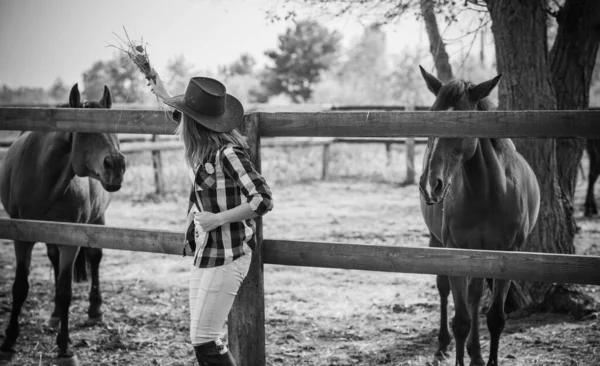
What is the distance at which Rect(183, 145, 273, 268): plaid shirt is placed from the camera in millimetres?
2674

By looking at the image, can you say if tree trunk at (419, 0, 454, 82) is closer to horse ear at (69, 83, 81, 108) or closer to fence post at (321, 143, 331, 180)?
horse ear at (69, 83, 81, 108)

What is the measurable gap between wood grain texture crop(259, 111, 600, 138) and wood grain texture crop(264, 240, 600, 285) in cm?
62

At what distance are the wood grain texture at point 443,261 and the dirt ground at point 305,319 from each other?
1434 mm

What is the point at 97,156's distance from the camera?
4.29m

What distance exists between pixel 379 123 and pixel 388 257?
736 mm

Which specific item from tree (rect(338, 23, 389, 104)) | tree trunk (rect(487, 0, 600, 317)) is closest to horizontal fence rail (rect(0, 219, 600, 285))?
tree trunk (rect(487, 0, 600, 317))

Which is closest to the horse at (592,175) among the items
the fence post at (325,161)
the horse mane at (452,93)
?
the fence post at (325,161)

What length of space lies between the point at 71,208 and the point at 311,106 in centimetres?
1465

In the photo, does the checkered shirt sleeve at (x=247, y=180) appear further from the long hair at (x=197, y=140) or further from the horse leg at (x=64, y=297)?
the horse leg at (x=64, y=297)

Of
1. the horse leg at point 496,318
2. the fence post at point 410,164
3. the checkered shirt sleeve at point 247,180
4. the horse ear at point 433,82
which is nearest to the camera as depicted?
the checkered shirt sleeve at point 247,180

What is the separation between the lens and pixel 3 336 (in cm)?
489

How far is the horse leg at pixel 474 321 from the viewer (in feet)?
13.6

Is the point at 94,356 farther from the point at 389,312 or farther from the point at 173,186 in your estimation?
→ the point at 173,186

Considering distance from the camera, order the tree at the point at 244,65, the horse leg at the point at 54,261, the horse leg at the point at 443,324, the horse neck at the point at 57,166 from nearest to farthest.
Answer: the horse leg at the point at 443,324
the horse neck at the point at 57,166
the horse leg at the point at 54,261
the tree at the point at 244,65
